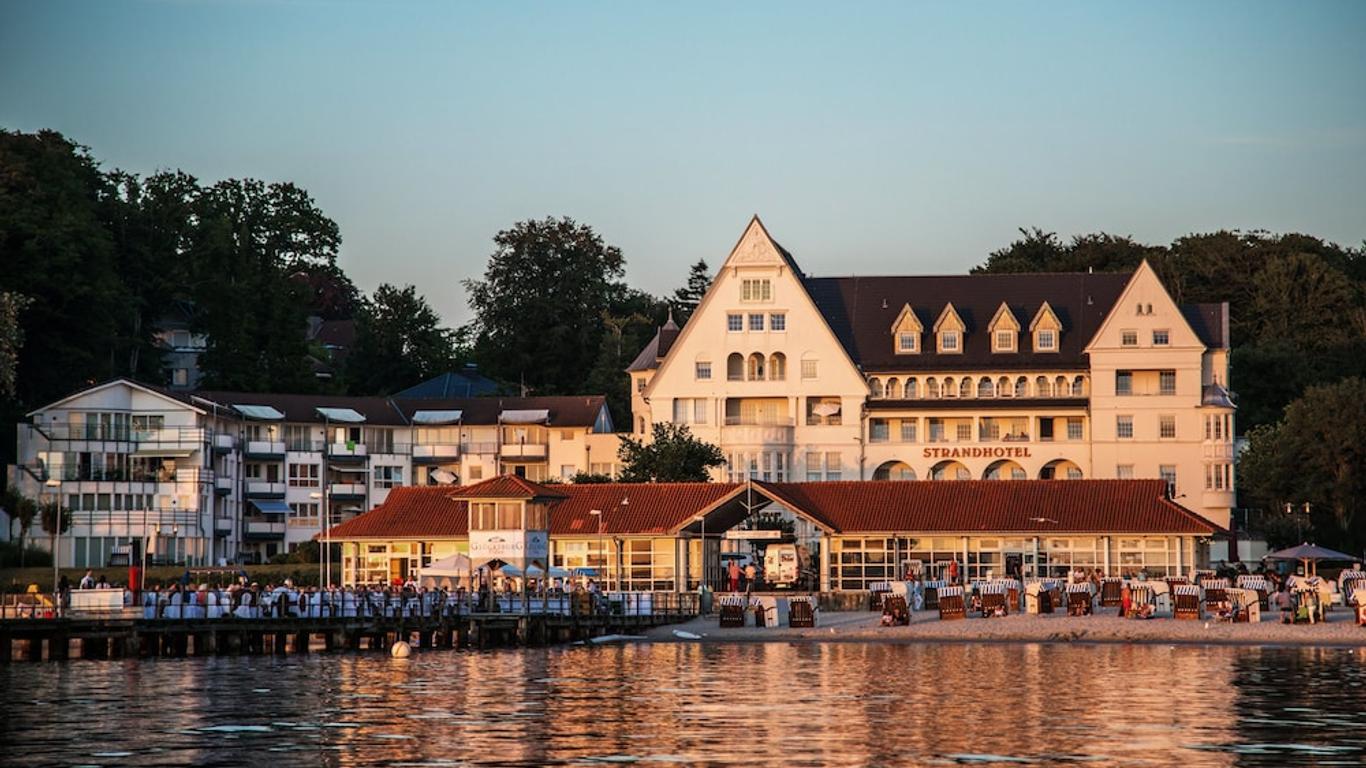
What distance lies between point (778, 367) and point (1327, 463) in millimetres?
27346

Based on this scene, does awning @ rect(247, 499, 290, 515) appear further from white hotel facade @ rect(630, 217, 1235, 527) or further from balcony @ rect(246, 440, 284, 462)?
white hotel facade @ rect(630, 217, 1235, 527)

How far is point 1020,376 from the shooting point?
112m

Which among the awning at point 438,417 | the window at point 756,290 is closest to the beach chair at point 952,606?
the window at point 756,290

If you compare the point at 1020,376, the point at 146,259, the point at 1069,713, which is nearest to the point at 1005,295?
the point at 1020,376

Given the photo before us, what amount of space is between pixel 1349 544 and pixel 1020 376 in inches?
710

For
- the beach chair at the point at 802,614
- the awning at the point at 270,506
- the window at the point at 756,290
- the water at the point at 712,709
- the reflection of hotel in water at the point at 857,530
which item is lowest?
the water at the point at 712,709

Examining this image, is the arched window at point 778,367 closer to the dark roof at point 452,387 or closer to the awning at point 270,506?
the dark roof at point 452,387

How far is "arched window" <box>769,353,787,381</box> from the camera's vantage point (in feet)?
374

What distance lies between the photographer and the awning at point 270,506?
4692 inches

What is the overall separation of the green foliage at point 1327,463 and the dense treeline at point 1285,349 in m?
0.05

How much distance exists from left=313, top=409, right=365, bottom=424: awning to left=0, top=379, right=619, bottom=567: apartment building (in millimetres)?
77

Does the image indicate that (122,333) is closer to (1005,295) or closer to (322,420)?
(322,420)

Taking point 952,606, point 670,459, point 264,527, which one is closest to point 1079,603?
point 952,606

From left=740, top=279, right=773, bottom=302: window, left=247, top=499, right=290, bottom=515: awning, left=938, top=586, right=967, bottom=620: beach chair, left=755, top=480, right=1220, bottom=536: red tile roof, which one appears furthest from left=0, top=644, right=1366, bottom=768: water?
left=247, top=499, right=290, bottom=515: awning
